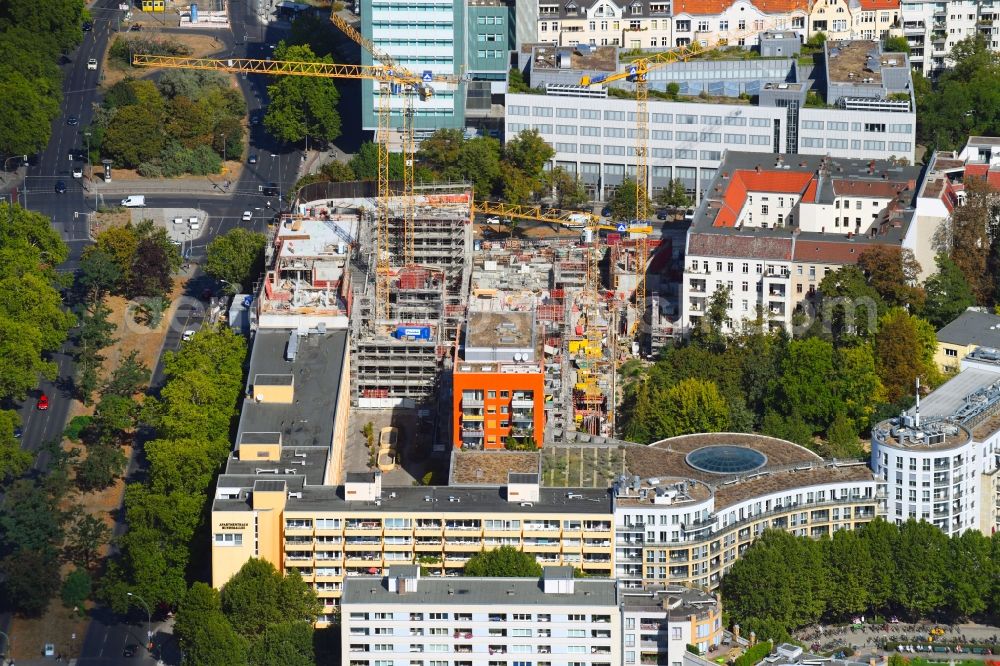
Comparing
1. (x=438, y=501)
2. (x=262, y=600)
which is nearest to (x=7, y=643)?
(x=262, y=600)

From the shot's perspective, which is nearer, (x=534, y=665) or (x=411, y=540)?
(x=534, y=665)

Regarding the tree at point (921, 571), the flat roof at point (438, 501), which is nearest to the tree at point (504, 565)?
the flat roof at point (438, 501)

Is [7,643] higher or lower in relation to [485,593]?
lower

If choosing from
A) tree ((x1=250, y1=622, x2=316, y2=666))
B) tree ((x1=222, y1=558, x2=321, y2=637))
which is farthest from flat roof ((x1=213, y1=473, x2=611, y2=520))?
tree ((x1=250, y1=622, x2=316, y2=666))

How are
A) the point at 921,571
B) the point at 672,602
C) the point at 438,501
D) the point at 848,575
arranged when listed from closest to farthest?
the point at 672,602
the point at 438,501
the point at 848,575
the point at 921,571

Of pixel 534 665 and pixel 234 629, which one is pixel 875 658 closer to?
pixel 534 665

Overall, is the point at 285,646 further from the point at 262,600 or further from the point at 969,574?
the point at 969,574

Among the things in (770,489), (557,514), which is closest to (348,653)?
(557,514)

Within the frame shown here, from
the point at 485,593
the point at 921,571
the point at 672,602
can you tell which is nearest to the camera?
the point at 485,593
